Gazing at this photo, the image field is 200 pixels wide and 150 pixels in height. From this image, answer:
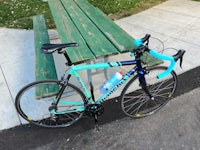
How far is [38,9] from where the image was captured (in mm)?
7184

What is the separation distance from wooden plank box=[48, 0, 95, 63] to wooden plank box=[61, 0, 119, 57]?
7 cm

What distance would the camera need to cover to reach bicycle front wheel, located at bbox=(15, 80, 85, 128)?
280cm

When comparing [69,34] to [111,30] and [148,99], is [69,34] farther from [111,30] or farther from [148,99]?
[148,99]

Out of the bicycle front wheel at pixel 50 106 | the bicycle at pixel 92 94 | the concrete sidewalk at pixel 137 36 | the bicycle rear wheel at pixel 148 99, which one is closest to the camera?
the bicycle at pixel 92 94

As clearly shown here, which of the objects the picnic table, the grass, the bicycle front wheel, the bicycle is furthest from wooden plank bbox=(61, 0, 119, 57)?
the grass

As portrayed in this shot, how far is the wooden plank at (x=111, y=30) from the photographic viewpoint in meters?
2.99

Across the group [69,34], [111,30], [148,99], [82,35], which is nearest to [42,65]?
[69,34]

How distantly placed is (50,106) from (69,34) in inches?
42.5

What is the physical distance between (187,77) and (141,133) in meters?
1.45

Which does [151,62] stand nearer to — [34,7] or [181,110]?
[181,110]

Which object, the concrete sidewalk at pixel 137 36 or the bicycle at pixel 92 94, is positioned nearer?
the bicycle at pixel 92 94

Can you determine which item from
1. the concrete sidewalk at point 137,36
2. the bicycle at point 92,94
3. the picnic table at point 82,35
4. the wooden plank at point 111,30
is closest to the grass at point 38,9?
the concrete sidewalk at point 137,36

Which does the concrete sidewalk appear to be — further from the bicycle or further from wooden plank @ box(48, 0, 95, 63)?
wooden plank @ box(48, 0, 95, 63)

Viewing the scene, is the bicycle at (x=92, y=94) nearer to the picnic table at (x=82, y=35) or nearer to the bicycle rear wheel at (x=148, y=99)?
the bicycle rear wheel at (x=148, y=99)
